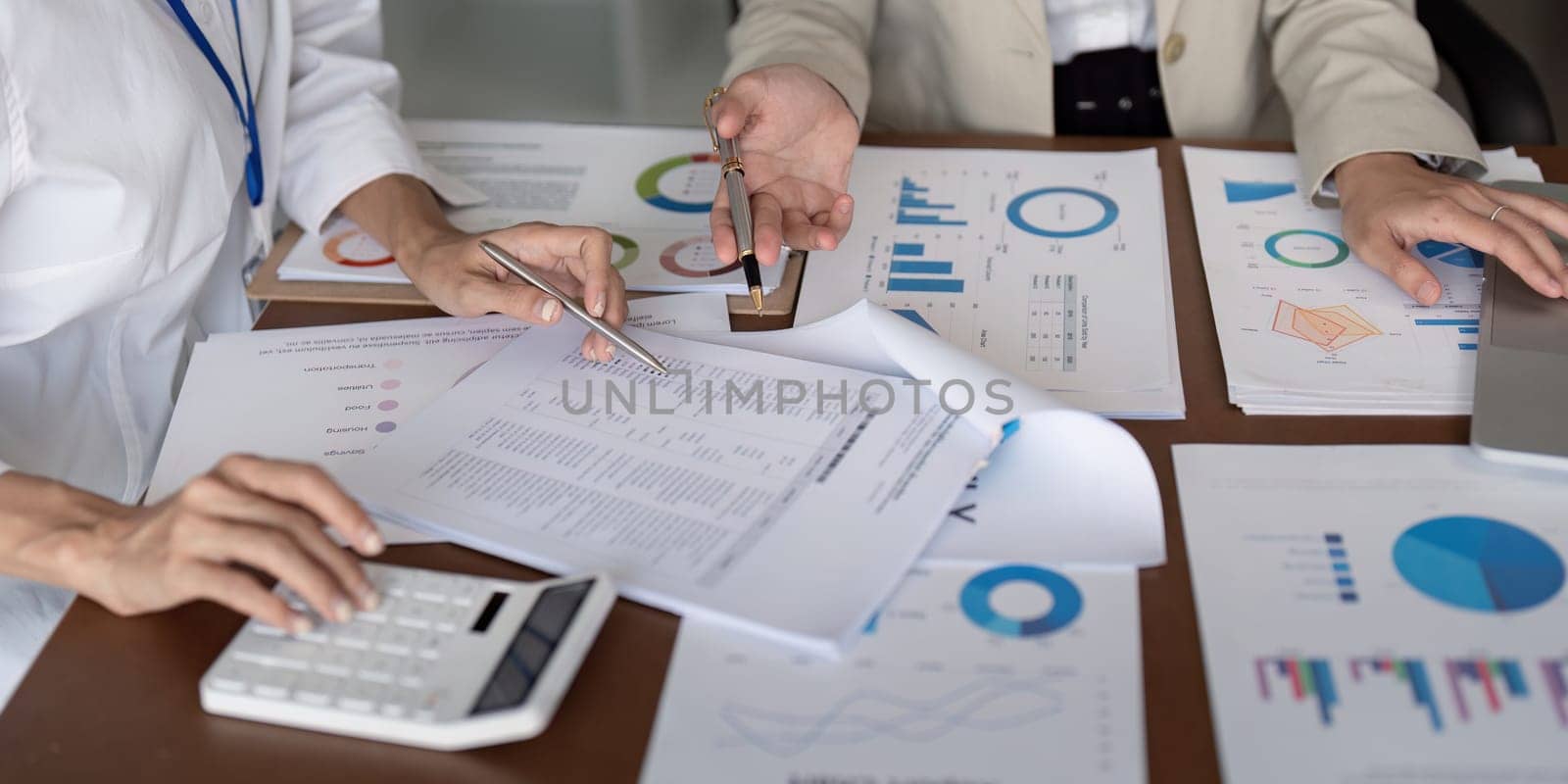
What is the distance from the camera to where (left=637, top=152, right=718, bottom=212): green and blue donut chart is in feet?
4.26

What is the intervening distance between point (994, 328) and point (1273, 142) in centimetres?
51

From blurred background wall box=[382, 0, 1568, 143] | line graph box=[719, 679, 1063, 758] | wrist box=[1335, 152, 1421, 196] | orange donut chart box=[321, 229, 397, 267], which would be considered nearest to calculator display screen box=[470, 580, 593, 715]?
line graph box=[719, 679, 1063, 758]

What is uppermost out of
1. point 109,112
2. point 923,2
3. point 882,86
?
point 109,112

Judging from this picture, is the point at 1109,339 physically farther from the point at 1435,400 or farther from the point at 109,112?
the point at 109,112

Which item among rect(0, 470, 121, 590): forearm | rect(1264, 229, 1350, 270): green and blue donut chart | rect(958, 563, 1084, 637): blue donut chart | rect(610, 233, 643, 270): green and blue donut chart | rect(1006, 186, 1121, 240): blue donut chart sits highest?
rect(0, 470, 121, 590): forearm

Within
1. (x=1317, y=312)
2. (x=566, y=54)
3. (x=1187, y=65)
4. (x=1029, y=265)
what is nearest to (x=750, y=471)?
(x=1029, y=265)

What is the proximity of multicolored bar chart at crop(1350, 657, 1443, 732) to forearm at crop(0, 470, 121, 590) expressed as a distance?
745 millimetres

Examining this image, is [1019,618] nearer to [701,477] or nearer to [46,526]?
[701,477]

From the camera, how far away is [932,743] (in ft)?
2.22

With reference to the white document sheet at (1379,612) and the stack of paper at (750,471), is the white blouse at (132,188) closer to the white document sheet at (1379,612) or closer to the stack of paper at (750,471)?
the stack of paper at (750,471)

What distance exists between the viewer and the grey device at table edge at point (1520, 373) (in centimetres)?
86

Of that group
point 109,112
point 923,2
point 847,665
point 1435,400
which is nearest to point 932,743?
point 847,665

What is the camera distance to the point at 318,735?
709 mm

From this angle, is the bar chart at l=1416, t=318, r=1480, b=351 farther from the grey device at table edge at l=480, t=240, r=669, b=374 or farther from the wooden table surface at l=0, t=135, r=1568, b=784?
the grey device at table edge at l=480, t=240, r=669, b=374
